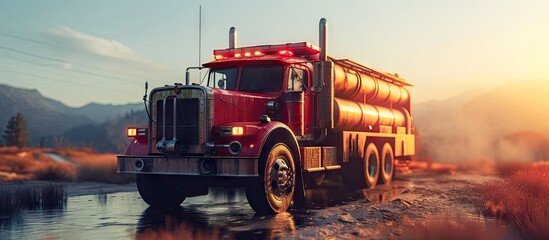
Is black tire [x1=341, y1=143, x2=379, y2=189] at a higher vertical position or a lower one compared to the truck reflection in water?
higher

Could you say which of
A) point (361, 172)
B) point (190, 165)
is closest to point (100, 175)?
point (361, 172)

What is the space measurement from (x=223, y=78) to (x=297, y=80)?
5.14 ft

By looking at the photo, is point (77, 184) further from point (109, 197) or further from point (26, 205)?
point (26, 205)

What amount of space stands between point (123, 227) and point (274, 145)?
292cm

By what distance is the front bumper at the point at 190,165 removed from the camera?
966 cm

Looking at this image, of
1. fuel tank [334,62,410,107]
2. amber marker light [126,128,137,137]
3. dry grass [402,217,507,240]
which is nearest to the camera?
dry grass [402,217,507,240]

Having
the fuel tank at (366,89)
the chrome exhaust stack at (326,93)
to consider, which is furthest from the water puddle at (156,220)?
the fuel tank at (366,89)

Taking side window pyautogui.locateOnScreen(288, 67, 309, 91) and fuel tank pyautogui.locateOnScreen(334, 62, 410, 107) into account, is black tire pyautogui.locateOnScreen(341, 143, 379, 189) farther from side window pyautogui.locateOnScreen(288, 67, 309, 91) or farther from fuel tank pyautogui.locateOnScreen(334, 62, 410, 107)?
side window pyautogui.locateOnScreen(288, 67, 309, 91)

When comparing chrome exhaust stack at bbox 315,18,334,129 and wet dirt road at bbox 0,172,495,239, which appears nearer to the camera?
wet dirt road at bbox 0,172,495,239

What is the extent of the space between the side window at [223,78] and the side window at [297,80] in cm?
115

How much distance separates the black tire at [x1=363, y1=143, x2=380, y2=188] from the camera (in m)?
15.6

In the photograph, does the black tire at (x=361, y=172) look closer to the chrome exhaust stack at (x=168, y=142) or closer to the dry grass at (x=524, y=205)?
the dry grass at (x=524, y=205)

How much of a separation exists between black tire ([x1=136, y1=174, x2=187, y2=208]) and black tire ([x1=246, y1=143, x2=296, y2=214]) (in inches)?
73.2

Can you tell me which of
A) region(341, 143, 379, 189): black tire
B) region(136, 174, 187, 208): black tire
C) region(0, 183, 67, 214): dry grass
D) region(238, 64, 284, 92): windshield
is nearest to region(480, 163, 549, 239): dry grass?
region(341, 143, 379, 189): black tire
